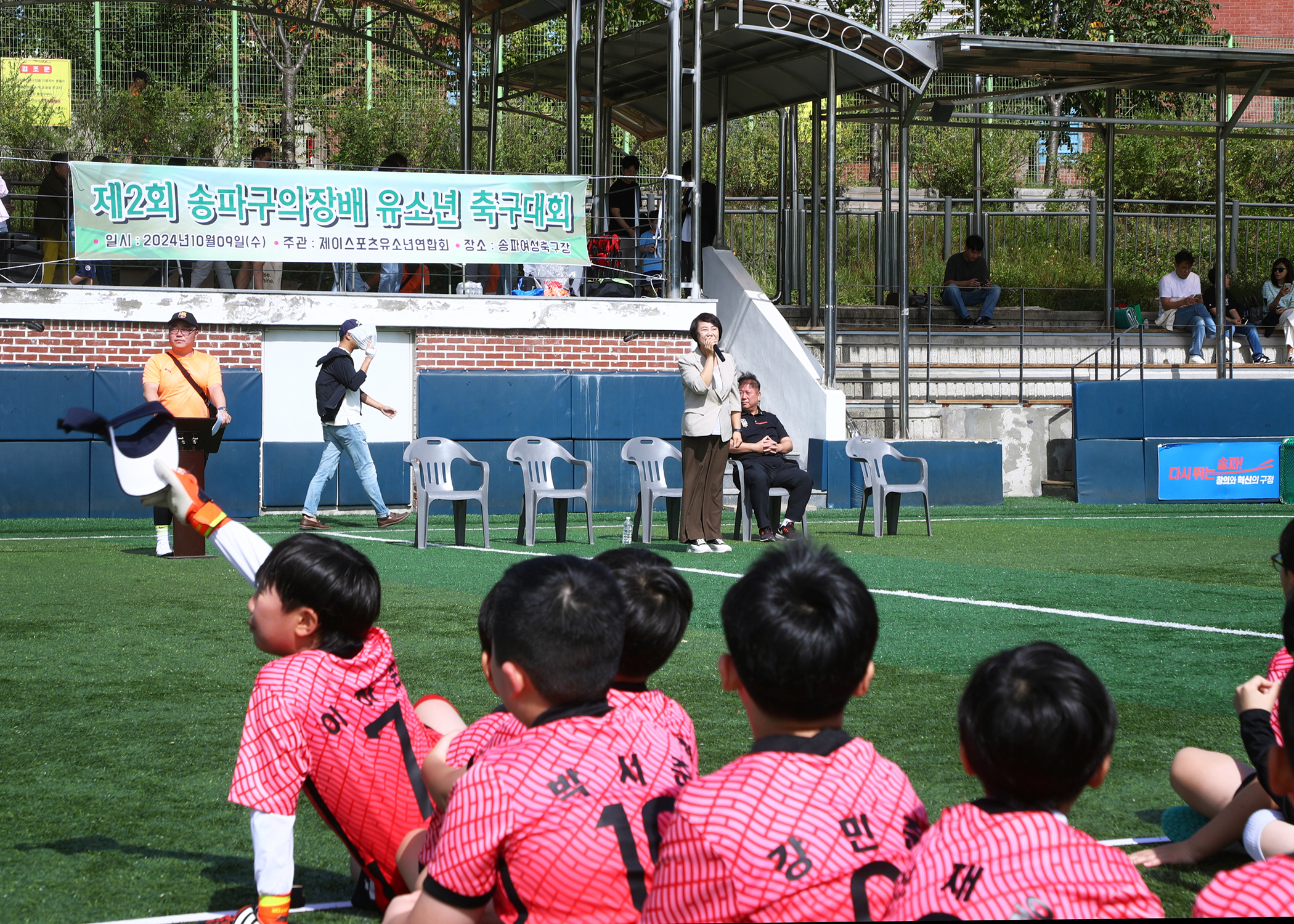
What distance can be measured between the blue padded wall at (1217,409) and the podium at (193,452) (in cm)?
1015

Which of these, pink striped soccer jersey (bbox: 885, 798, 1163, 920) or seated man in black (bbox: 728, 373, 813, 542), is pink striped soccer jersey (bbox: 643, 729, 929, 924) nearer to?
pink striped soccer jersey (bbox: 885, 798, 1163, 920)

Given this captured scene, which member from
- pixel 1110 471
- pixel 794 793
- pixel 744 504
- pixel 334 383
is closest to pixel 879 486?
pixel 744 504

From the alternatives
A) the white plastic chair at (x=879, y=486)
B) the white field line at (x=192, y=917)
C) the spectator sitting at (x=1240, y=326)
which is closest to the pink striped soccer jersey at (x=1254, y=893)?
the white field line at (x=192, y=917)

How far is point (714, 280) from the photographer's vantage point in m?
16.7

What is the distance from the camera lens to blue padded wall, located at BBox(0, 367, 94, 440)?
517 inches

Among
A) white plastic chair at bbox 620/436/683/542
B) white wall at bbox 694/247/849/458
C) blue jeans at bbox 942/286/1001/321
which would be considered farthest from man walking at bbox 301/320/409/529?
blue jeans at bbox 942/286/1001/321

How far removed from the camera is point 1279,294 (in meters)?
18.8

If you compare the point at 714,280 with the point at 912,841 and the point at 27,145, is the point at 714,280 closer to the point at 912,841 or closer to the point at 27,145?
the point at 912,841

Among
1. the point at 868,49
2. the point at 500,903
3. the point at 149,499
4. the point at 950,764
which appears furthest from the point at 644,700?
the point at 868,49

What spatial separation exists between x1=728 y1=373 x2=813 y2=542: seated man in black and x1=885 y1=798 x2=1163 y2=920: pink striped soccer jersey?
360 inches

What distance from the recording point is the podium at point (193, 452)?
969 cm

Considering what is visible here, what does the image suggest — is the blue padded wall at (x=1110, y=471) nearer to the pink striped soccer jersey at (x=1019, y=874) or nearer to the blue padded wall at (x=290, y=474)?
the blue padded wall at (x=290, y=474)

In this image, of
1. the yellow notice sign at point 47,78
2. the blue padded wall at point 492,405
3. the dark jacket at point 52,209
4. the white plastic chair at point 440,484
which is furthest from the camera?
the yellow notice sign at point 47,78

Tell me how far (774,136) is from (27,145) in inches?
675
